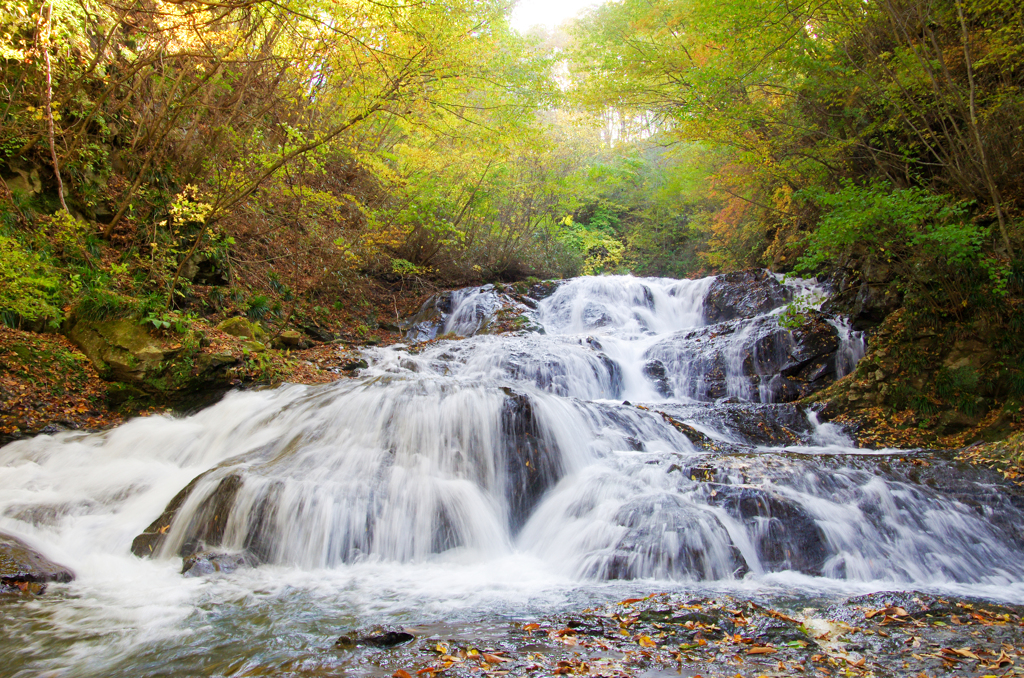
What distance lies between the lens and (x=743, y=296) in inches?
493

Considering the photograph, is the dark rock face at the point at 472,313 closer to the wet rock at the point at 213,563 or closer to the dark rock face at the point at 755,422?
the dark rock face at the point at 755,422

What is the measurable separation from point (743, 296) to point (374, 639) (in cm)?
1203

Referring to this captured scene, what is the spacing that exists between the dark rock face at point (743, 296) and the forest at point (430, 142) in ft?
3.57

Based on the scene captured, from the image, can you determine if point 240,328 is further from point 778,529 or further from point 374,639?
point 778,529

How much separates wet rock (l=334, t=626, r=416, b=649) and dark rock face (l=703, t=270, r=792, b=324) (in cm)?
1128

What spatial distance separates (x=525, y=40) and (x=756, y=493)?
1274 cm

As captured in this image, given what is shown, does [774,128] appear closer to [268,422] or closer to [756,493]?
[756,493]

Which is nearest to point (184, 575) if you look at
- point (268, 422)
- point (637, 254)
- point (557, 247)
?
point (268, 422)

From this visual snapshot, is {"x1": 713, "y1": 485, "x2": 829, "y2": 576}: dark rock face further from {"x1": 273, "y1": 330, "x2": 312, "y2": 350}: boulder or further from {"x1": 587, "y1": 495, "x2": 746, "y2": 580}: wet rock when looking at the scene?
{"x1": 273, "y1": 330, "x2": 312, "y2": 350}: boulder

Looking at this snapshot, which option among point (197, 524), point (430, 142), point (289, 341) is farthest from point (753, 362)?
point (430, 142)

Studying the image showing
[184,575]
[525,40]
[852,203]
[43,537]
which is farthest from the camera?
[525,40]

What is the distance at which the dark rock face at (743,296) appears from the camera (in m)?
12.0

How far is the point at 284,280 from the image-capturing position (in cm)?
1103

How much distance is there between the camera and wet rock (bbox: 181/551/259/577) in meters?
4.09
